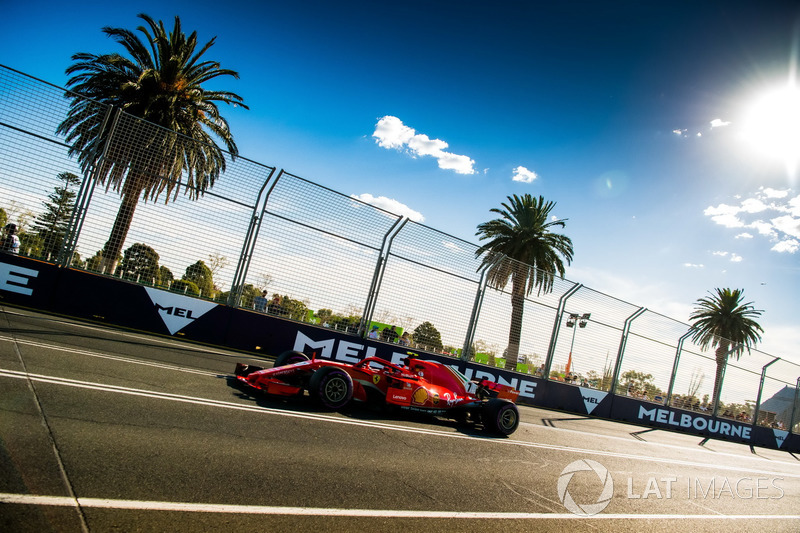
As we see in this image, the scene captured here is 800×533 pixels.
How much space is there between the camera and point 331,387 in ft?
19.4

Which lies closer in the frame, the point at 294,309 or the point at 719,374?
the point at 294,309

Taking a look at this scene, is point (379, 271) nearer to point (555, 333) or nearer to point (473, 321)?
point (473, 321)

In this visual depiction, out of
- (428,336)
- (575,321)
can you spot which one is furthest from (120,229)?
(575,321)

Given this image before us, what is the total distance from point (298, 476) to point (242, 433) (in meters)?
0.98

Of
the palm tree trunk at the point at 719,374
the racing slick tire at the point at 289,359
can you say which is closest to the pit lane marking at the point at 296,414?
the racing slick tire at the point at 289,359

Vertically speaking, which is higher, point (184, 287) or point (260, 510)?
point (184, 287)

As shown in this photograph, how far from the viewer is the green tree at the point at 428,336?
36.5 feet

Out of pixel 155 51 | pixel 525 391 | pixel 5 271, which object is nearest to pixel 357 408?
pixel 5 271

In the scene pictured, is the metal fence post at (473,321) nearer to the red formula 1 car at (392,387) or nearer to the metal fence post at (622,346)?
the red formula 1 car at (392,387)

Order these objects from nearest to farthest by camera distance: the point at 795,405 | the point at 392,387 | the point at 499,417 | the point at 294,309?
1. the point at 392,387
2. the point at 499,417
3. the point at 294,309
4. the point at 795,405

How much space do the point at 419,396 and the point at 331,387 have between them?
1455 millimetres

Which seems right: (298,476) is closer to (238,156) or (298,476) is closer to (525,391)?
(238,156)

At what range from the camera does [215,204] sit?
8.84 m

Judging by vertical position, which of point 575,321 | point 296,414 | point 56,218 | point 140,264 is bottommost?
point 296,414
